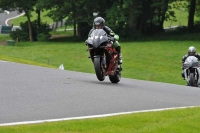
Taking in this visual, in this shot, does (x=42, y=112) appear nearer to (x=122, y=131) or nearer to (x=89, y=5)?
(x=122, y=131)

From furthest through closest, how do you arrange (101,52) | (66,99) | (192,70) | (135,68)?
(135,68)
(192,70)
(101,52)
(66,99)

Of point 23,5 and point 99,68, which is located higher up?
point 99,68

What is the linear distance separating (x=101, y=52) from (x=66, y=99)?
4.01 m

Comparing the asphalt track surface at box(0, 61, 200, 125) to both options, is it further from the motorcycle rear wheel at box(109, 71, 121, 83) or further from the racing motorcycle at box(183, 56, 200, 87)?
the racing motorcycle at box(183, 56, 200, 87)

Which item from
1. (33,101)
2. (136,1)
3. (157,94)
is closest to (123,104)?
(33,101)

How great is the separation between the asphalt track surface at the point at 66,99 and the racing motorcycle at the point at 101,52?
56 cm

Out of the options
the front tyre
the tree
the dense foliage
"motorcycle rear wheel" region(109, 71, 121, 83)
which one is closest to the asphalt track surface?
the front tyre

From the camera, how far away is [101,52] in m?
15.9

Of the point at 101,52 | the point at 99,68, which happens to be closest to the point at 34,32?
the point at 101,52

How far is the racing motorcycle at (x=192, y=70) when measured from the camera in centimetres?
2208

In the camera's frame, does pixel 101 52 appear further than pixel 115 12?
No

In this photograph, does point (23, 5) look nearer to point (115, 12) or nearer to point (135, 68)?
point (115, 12)

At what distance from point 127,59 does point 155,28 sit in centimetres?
1909

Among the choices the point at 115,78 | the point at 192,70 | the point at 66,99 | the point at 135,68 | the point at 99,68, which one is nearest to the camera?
the point at 66,99
